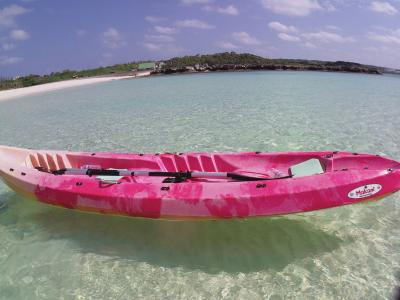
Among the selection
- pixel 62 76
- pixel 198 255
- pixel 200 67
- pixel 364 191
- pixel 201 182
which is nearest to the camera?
pixel 364 191

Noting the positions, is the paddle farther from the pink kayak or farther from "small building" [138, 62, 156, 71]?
"small building" [138, 62, 156, 71]

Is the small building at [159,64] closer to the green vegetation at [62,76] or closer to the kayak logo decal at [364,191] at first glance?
the green vegetation at [62,76]

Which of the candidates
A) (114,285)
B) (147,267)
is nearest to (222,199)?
(147,267)

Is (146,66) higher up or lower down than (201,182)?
lower down

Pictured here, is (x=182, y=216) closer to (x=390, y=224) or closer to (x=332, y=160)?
(x=332, y=160)

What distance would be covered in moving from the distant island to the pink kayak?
121 feet

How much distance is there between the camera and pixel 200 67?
50.3 meters

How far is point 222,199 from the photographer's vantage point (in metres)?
4.48

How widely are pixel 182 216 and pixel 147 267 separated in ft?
A: 2.48

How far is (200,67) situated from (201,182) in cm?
4702

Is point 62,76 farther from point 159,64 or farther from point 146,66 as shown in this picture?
point 159,64

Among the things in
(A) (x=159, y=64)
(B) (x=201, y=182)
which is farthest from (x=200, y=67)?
(B) (x=201, y=182)

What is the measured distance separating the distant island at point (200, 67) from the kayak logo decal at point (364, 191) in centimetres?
4033

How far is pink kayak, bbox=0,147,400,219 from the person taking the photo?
4398 millimetres
